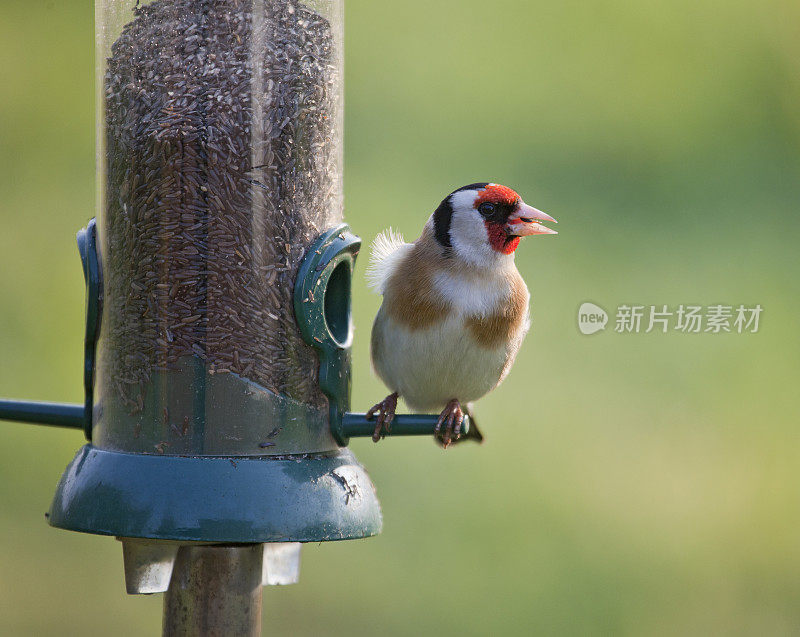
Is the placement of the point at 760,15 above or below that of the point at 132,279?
above

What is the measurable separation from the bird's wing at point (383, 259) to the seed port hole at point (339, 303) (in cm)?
36

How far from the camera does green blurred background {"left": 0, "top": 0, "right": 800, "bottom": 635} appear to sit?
7.96 meters

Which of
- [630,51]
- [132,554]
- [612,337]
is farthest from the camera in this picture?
[630,51]

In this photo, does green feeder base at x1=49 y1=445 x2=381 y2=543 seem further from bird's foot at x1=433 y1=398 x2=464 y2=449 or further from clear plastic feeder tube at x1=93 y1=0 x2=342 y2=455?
bird's foot at x1=433 y1=398 x2=464 y2=449

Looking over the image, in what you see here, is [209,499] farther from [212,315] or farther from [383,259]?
[383,259]

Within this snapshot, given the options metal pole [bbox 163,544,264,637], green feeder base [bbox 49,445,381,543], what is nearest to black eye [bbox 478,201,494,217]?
green feeder base [bbox 49,445,381,543]

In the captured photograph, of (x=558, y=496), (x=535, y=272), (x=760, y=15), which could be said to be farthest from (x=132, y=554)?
(x=760, y=15)

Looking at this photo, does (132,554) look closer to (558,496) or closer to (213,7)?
(213,7)

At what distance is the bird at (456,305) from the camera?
471 centimetres

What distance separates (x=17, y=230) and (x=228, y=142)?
5.09 meters

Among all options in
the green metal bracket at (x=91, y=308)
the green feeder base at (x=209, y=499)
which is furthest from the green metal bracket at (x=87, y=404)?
the green feeder base at (x=209, y=499)

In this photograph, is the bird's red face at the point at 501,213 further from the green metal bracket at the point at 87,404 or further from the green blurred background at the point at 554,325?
the green blurred background at the point at 554,325

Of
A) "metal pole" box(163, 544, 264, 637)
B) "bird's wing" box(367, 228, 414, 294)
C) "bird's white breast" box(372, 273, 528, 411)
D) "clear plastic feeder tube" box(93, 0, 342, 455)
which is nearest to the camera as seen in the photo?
"metal pole" box(163, 544, 264, 637)

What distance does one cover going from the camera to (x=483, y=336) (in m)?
4.72
